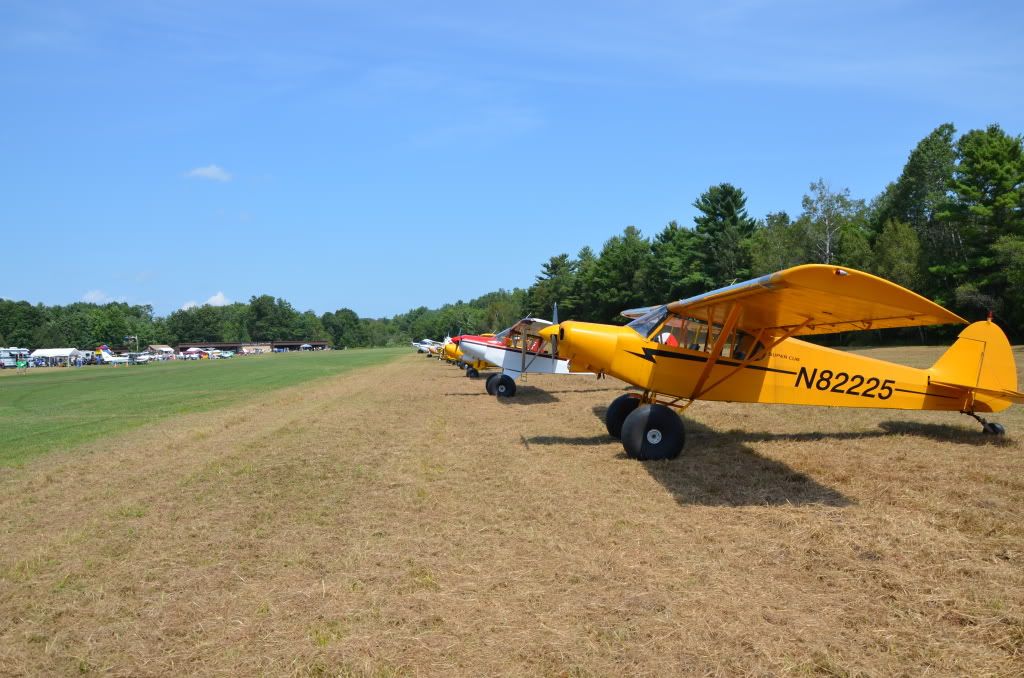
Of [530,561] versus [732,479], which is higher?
[732,479]

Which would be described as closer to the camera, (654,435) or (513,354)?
(654,435)

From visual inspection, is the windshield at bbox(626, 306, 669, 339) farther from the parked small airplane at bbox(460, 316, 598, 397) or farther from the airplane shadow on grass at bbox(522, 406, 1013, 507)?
the parked small airplane at bbox(460, 316, 598, 397)

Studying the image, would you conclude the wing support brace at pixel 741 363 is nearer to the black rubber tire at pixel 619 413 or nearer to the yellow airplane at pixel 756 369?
the yellow airplane at pixel 756 369

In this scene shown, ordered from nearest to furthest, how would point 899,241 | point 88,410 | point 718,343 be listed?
point 718,343 < point 88,410 < point 899,241

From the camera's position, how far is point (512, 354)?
19.9m

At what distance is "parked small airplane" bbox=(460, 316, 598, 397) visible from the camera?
18547mm

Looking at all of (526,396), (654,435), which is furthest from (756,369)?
(526,396)

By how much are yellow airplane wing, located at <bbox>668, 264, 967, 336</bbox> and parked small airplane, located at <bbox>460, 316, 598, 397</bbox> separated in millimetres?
8357

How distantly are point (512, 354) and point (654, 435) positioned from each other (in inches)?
445

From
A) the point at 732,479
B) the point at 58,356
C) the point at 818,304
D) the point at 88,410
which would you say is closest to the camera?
the point at 732,479

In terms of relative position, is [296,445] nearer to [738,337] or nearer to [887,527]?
[738,337]

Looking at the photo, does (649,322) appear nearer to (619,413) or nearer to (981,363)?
(619,413)

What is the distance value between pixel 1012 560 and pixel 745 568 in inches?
81.0

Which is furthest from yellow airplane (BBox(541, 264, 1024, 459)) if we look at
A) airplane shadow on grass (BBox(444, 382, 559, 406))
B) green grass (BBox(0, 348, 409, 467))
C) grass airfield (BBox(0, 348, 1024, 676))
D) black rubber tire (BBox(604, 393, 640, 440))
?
green grass (BBox(0, 348, 409, 467))
